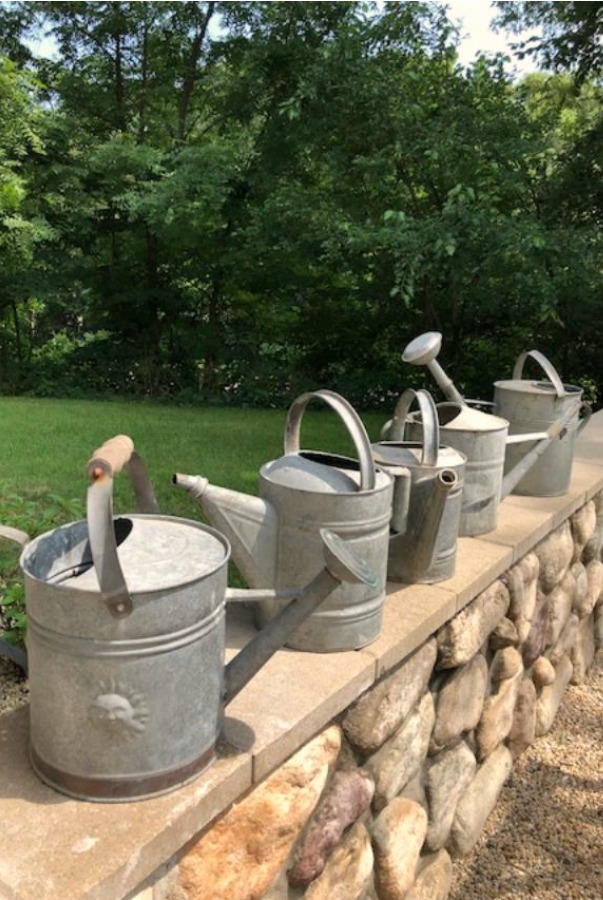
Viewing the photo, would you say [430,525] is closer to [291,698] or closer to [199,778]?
[291,698]

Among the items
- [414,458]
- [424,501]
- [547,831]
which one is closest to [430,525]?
[424,501]

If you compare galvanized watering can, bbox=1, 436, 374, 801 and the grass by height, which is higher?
galvanized watering can, bbox=1, 436, 374, 801

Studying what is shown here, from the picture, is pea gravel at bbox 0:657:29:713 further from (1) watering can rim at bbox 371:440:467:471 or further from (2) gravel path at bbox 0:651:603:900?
(1) watering can rim at bbox 371:440:467:471

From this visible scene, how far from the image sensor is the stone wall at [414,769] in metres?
1.53

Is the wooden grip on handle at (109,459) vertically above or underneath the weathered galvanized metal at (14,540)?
above

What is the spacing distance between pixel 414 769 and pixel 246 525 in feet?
2.90

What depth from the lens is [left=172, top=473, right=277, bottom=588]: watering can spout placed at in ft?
5.79

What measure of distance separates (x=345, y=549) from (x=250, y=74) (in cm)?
853

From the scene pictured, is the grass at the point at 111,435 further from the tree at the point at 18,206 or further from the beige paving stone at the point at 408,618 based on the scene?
the tree at the point at 18,206

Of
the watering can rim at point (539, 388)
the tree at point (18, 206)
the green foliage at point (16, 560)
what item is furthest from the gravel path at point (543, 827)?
the tree at point (18, 206)

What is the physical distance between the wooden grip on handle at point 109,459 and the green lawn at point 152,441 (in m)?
1.59

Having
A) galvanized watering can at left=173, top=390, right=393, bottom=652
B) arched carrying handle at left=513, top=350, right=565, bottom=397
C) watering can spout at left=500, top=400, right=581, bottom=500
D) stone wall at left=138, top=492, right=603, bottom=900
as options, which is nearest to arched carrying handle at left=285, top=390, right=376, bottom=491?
galvanized watering can at left=173, top=390, right=393, bottom=652

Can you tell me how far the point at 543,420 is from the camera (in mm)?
3076

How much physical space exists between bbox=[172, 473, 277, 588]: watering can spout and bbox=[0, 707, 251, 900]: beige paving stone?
470 millimetres
